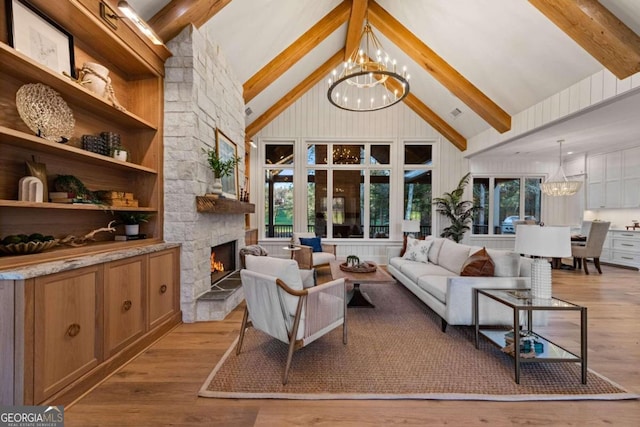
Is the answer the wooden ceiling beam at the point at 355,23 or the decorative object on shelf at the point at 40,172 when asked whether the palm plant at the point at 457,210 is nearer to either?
the wooden ceiling beam at the point at 355,23

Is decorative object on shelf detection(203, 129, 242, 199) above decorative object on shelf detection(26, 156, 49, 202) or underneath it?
above

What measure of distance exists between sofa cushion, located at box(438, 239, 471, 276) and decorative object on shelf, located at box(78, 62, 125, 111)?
413 cm

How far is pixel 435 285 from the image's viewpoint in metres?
3.05

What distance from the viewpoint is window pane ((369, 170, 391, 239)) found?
6.74 m

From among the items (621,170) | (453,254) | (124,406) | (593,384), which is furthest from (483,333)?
(621,170)

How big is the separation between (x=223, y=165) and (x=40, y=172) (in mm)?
1696

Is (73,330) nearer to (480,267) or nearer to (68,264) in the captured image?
(68,264)

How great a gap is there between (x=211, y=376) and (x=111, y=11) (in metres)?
2.96

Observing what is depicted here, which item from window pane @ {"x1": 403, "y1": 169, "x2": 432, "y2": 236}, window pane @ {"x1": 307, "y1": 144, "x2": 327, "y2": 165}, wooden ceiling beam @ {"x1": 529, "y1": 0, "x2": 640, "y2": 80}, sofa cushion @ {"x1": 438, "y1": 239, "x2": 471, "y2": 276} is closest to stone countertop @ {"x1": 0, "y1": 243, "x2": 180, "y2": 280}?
sofa cushion @ {"x1": 438, "y1": 239, "x2": 471, "y2": 276}

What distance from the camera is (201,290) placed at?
3160 millimetres

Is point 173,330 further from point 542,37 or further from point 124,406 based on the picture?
point 542,37

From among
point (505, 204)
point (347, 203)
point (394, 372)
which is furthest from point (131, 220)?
point (505, 204)

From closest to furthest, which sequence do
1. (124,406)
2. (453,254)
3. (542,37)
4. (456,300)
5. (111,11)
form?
(124,406)
(111,11)
(456,300)
(542,37)
(453,254)

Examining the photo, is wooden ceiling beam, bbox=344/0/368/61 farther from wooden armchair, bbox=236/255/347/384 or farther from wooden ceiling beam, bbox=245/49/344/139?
wooden armchair, bbox=236/255/347/384
